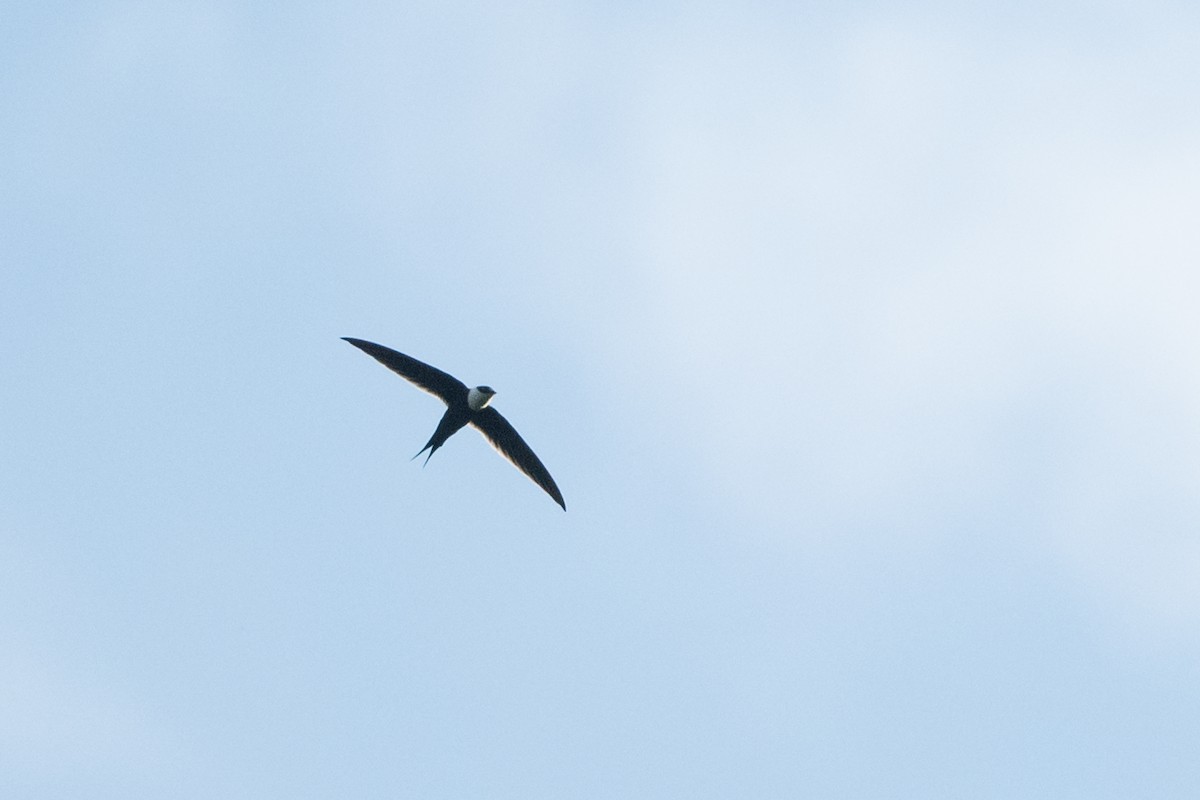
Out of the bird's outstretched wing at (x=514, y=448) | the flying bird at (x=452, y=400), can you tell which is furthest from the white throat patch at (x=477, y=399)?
the bird's outstretched wing at (x=514, y=448)

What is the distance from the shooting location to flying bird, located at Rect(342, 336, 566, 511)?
53.2 ft

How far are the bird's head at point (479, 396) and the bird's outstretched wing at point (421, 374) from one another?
0.65ft

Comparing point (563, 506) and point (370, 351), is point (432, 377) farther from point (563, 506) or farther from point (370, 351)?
point (563, 506)

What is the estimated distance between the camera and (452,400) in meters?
16.4

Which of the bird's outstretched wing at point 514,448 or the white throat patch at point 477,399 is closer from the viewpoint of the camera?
the white throat patch at point 477,399

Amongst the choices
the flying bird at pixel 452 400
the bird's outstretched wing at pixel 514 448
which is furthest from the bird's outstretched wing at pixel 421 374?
the bird's outstretched wing at pixel 514 448

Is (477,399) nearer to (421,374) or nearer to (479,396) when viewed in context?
(479,396)

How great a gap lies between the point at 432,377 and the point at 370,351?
0.87m

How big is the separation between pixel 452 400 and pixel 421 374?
493 millimetres

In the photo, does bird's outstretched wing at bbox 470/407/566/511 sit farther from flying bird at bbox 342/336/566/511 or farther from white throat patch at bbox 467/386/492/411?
white throat patch at bbox 467/386/492/411

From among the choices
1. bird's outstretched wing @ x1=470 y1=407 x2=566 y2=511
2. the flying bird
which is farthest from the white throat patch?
bird's outstretched wing @ x1=470 y1=407 x2=566 y2=511

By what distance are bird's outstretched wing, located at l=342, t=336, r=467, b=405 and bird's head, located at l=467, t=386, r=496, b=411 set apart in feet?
0.65

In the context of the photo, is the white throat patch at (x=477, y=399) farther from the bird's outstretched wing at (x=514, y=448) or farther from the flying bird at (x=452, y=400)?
the bird's outstretched wing at (x=514, y=448)

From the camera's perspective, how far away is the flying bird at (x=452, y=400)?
639 inches
